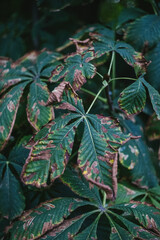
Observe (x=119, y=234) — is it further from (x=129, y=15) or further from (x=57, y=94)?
(x=129, y=15)

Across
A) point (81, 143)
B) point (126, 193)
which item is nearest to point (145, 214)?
point (126, 193)

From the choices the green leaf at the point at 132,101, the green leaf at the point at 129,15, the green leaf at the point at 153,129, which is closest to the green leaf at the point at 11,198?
the green leaf at the point at 132,101

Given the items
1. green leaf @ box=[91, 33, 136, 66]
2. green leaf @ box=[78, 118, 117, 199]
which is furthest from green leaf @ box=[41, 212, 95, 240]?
green leaf @ box=[91, 33, 136, 66]

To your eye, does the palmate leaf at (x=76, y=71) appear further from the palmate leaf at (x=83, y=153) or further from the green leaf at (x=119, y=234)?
the green leaf at (x=119, y=234)

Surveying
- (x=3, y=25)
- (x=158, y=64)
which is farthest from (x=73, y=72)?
(x=3, y=25)

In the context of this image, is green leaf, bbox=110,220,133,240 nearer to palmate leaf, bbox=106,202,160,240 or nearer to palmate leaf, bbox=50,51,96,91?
palmate leaf, bbox=106,202,160,240

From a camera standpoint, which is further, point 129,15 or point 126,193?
point 129,15
